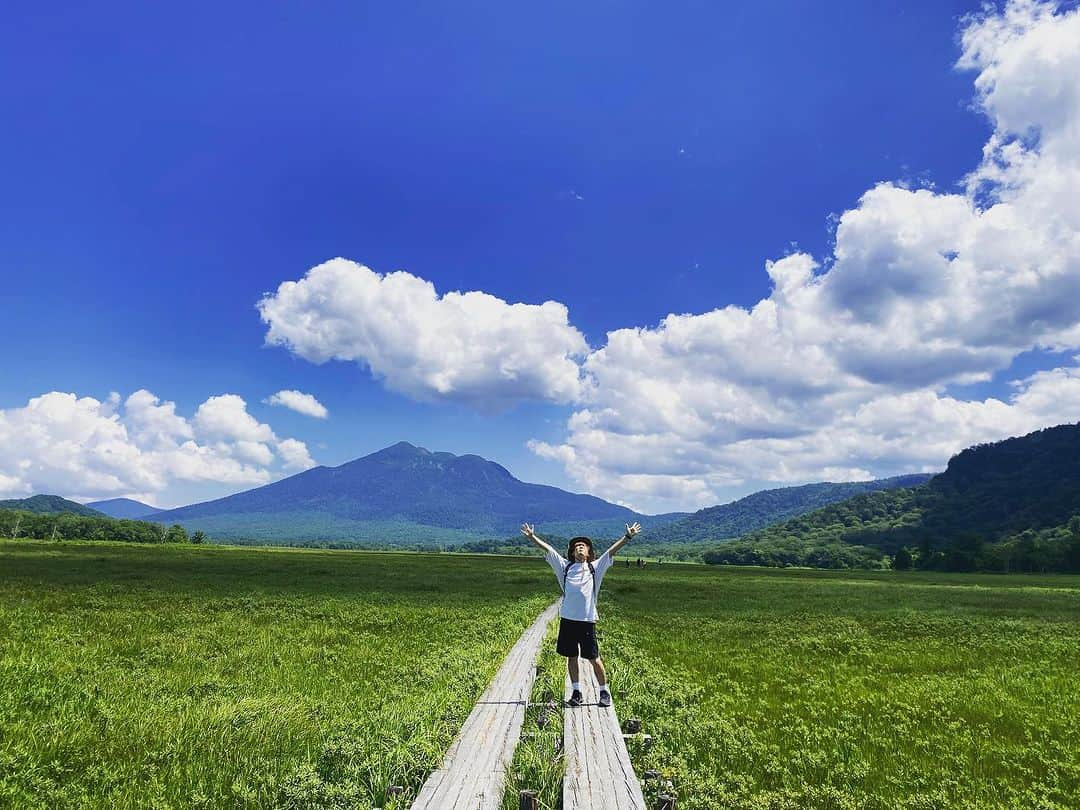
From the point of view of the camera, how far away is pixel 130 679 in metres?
14.7

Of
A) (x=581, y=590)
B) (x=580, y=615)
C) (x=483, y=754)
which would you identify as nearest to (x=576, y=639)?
(x=580, y=615)

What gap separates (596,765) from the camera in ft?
27.4

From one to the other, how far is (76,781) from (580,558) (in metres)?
8.97

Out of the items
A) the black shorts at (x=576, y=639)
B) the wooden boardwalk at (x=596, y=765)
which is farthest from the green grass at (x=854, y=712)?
the black shorts at (x=576, y=639)

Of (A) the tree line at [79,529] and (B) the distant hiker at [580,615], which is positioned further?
(A) the tree line at [79,529]

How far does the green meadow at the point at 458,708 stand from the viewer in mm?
8688

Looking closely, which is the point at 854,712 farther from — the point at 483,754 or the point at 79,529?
the point at 79,529

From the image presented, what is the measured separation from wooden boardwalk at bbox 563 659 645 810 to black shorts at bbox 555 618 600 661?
105cm

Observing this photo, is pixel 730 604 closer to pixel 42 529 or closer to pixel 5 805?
pixel 5 805

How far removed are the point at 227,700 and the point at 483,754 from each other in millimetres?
7497

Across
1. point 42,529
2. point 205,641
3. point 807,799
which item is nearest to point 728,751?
point 807,799

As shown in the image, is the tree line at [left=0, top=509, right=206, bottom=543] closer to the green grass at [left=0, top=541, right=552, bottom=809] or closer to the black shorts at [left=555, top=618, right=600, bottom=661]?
the green grass at [left=0, top=541, right=552, bottom=809]

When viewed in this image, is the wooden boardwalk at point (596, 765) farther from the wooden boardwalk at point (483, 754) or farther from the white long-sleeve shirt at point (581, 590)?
the white long-sleeve shirt at point (581, 590)

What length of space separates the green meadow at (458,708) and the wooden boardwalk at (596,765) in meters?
0.39
